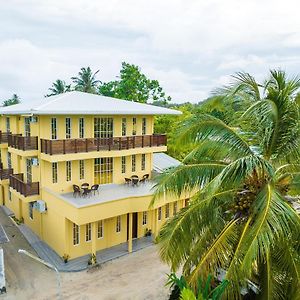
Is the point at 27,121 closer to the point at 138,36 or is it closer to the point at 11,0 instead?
the point at 11,0

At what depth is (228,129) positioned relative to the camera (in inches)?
368

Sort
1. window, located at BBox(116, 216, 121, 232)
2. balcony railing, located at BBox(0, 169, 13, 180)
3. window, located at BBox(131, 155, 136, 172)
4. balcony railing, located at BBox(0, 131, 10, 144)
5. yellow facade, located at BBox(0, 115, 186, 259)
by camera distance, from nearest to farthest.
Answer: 1. yellow facade, located at BBox(0, 115, 186, 259)
2. window, located at BBox(116, 216, 121, 232)
3. window, located at BBox(131, 155, 136, 172)
4. balcony railing, located at BBox(0, 169, 13, 180)
5. balcony railing, located at BBox(0, 131, 10, 144)

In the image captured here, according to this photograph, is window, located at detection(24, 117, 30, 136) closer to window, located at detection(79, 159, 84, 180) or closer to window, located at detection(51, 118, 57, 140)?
window, located at detection(51, 118, 57, 140)

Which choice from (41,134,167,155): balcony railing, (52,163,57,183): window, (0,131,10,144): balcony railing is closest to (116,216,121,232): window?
(41,134,167,155): balcony railing

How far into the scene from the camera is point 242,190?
29.0ft

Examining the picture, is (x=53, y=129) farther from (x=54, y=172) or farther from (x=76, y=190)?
(x=76, y=190)

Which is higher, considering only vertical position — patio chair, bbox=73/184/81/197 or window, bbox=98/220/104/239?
patio chair, bbox=73/184/81/197

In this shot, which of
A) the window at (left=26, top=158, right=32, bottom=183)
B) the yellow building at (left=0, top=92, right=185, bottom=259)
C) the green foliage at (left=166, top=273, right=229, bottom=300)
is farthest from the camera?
the window at (left=26, top=158, right=32, bottom=183)

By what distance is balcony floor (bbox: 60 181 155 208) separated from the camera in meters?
16.8

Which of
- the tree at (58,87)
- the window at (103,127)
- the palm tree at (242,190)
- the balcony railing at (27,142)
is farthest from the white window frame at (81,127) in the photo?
the tree at (58,87)

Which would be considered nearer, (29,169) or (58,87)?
(29,169)

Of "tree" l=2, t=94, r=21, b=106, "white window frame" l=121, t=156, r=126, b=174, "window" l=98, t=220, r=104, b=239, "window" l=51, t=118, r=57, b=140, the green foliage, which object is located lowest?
"window" l=98, t=220, r=104, b=239

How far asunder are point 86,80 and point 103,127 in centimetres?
3300

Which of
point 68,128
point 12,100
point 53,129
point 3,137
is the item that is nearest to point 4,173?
point 3,137
